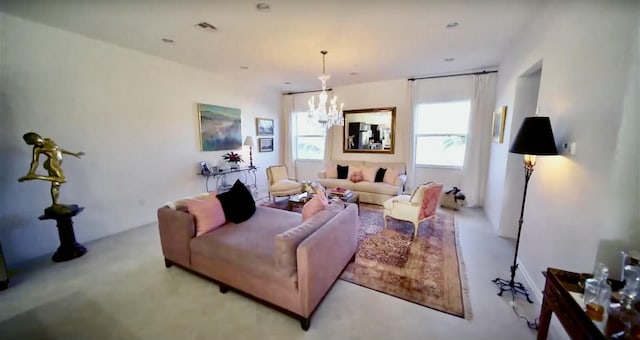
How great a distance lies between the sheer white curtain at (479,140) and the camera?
443 centimetres

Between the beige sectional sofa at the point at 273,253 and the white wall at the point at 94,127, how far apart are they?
1733 mm

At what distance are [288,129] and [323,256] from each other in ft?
17.4

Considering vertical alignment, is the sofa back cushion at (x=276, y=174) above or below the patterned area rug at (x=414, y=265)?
above

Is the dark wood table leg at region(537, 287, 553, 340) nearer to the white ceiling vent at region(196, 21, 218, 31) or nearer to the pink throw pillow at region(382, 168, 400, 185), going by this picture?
the pink throw pillow at region(382, 168, 400, 185)

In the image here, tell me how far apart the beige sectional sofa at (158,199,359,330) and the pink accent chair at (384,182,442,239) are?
3.69ft

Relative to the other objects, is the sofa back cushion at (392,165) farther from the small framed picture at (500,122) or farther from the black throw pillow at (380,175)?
the small framed picture at (500,122)

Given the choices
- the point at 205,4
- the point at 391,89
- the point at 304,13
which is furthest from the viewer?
the point at 391,89

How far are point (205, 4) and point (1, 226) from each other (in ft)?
10.9

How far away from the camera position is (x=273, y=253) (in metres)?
1.87

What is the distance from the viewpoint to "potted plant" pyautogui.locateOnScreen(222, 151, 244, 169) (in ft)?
16.2

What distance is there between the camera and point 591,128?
4.94ft

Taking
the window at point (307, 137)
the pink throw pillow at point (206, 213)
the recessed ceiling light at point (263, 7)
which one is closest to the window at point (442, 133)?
the window at point (307, 137)

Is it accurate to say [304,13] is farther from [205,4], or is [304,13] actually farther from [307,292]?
[307,292]

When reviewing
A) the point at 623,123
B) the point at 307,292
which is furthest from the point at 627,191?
the point at 307,292
